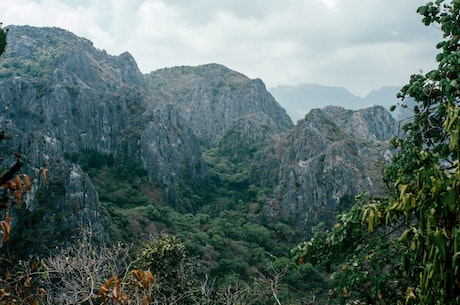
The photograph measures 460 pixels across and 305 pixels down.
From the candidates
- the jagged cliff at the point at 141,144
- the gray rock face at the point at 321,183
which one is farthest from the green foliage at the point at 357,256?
the gray rock face at the point at 321,183

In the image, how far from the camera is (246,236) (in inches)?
2248

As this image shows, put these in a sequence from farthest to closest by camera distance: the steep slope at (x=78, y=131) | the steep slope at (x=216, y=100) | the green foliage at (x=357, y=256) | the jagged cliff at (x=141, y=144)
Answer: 1. the steep slope at (x=216, y=100)
2. the jagged cliff at (x=141, y=144)
3. the steep slope at (x=78, y=131)
4. the green foliage at (x=357, y=256)

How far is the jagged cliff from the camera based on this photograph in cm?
4594

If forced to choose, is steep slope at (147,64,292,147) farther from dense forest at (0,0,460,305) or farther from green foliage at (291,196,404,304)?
green foliage at (291,196,404,304)

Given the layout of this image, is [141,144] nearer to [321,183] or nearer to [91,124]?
[91,124]

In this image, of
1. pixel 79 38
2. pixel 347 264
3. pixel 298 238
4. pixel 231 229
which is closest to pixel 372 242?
pixel 347 264

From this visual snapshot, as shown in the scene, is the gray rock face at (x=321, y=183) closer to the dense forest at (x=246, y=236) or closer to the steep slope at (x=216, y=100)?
the dense forest at (x=246, y=236)

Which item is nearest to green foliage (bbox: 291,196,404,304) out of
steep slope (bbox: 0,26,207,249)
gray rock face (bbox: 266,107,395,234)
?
steep slope (bbox: 0,26,207,249)

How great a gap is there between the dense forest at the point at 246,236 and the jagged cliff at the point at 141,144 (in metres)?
0.95

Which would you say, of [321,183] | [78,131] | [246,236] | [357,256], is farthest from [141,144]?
[357,256]

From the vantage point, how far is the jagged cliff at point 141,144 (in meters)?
45.9

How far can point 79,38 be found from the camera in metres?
132

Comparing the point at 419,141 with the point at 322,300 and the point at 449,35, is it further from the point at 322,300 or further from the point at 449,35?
the point at 322,300

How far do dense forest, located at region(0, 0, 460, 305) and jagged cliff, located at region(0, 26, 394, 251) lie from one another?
95cm
